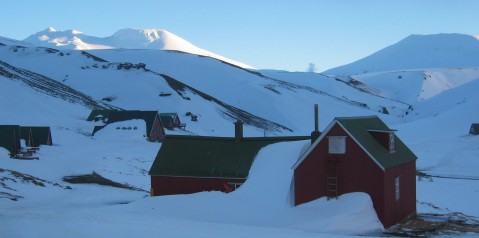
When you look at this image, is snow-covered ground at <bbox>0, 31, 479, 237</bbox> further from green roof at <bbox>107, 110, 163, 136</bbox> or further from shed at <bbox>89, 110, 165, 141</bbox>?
shed at <bbox>89, 110, 165, 141</bbox>

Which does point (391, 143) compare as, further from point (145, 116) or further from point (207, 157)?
point (145, 116)

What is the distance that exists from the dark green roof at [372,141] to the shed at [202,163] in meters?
7.21

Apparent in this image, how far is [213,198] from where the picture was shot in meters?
31.0

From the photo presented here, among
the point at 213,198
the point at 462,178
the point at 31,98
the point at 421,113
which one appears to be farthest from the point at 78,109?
the point at 421,113

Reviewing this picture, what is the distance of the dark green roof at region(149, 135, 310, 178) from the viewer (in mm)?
33156

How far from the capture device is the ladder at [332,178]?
2756 centimetres

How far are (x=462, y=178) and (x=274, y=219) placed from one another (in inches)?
1441

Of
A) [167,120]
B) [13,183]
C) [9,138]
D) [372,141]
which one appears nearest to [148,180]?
[13,183]

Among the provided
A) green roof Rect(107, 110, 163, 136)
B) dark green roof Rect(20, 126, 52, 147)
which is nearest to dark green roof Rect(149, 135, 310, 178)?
dark green roof Rect(20, 126, 52, 147)

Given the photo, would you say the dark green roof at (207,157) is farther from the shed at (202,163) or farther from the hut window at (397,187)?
the hut window at (397,187)

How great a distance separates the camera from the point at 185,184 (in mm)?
33688

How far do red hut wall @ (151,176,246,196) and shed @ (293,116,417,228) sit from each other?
527cm

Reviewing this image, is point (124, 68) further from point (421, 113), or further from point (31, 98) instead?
point (421, 113)

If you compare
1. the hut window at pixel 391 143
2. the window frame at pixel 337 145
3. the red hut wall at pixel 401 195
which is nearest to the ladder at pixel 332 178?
the window frame at pixel 337 145
